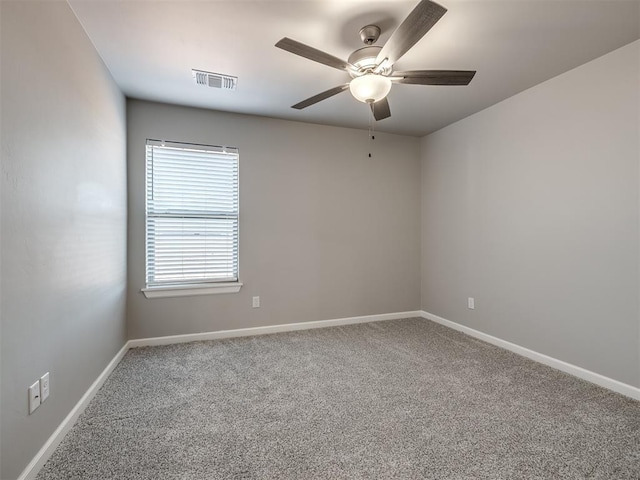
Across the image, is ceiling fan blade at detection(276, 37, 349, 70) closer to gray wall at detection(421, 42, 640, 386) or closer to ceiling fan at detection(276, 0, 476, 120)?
ceiling fan at detection(276, 0, 476, 120)

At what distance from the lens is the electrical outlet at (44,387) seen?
147 cm

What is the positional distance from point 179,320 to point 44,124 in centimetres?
220

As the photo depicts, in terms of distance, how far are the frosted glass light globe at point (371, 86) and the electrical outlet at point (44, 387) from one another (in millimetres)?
2296

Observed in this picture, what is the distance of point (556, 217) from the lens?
2.57 metres

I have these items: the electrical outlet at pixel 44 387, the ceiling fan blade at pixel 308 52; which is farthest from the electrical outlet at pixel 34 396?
the ceiling fan blade at pixel 308 52

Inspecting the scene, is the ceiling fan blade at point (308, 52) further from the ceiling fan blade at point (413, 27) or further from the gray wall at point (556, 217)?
the gray wall at point (556, 217)

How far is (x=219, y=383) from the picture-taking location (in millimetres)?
2316

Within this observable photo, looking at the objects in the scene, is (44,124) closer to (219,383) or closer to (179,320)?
(219,383)

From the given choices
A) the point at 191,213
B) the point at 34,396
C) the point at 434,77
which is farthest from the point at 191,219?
the point at 434,77

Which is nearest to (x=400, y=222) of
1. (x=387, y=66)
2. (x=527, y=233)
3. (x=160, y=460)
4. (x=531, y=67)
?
(x=527, y=233)

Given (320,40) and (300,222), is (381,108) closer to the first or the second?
(320,40)

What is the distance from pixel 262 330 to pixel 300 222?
1.30 metres

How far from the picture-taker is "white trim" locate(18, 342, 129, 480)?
4.50 ft

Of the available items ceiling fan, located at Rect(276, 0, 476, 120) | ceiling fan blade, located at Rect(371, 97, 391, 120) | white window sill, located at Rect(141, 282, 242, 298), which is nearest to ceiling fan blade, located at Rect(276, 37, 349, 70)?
ceiling fan, located at Rect(276, 0, 476, 120)
